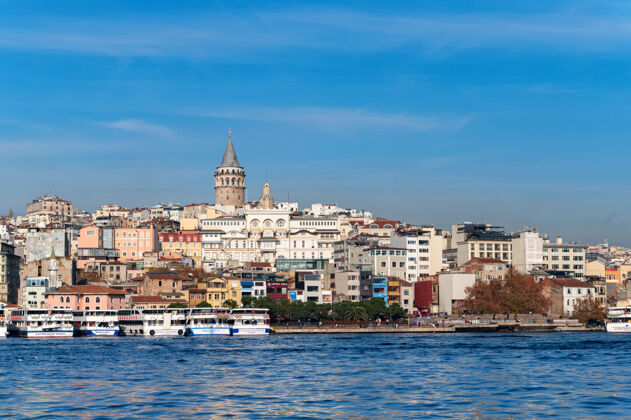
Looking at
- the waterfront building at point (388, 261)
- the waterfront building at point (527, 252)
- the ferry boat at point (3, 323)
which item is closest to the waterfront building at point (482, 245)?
the waterfront building at point (527, 252)

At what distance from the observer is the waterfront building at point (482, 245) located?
4070 inches

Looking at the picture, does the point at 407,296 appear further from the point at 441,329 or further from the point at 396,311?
the point at 441,329

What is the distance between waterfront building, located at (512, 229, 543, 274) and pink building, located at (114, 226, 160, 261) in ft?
127

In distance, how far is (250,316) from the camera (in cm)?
7612

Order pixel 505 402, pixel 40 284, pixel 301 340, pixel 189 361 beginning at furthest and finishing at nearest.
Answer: pixel 40 284 → pixel 301 340 → pixel 189 361 → pixel 505 402

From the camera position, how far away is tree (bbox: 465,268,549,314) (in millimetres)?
86875

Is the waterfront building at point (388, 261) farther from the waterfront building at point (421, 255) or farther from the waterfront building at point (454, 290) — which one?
the waterfront building at point (454, 290)

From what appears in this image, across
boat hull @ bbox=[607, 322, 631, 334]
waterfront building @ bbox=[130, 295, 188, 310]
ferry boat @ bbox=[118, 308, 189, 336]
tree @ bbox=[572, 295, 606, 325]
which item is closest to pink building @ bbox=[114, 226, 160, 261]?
waterfront building @ bbox=[130, 295, 188, 310]

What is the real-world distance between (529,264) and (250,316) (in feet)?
120

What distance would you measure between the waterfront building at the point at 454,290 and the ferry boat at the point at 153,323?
86.5 feet

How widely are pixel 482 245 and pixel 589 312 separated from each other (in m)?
17.8

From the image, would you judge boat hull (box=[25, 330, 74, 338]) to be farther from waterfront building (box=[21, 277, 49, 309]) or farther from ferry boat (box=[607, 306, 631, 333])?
ferry boat (box=[607, 306, 631, 333])

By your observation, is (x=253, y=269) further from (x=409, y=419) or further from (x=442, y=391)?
(x=409, y=419)

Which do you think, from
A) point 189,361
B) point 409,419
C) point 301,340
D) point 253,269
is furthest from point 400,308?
point 409,419
